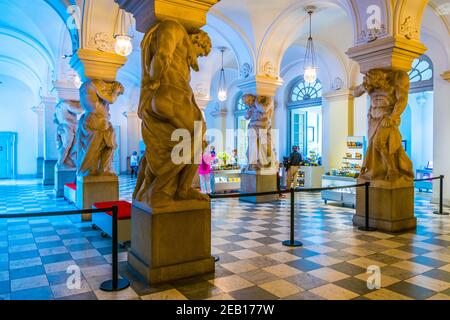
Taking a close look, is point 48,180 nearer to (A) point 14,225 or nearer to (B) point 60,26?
(B) point 60,26

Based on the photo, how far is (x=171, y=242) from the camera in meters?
3.83

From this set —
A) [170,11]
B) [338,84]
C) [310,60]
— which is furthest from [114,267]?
[310,60]

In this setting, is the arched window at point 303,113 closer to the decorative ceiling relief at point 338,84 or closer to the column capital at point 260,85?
the decorative ceiling relief at point 338,84

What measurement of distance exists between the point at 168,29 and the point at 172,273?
8.65 feet

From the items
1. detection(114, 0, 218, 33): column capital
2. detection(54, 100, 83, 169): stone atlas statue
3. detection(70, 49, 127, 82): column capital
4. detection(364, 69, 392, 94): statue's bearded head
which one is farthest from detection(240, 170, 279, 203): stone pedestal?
detection(114, 0, 218, 33): column capital

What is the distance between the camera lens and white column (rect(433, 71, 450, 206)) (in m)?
9.34

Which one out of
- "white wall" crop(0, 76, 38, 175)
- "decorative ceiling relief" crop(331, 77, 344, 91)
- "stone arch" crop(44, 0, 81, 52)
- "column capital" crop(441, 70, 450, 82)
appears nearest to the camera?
"stone arch" crop(44, 0, 81, 52)

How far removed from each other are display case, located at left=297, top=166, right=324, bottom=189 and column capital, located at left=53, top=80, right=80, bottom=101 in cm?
811

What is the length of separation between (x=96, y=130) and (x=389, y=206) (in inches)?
230

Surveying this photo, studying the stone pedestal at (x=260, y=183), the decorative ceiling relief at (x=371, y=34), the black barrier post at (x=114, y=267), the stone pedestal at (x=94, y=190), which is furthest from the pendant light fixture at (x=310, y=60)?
the black barrier post at (x=114, y=267)

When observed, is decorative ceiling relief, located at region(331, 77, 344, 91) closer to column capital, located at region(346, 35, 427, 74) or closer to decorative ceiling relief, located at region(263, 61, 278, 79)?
decorative ceiling relief, located at region(263, 61, 278, 79)

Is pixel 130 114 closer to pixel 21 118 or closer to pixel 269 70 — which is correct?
pixel 21 118

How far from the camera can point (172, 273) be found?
3818mm
